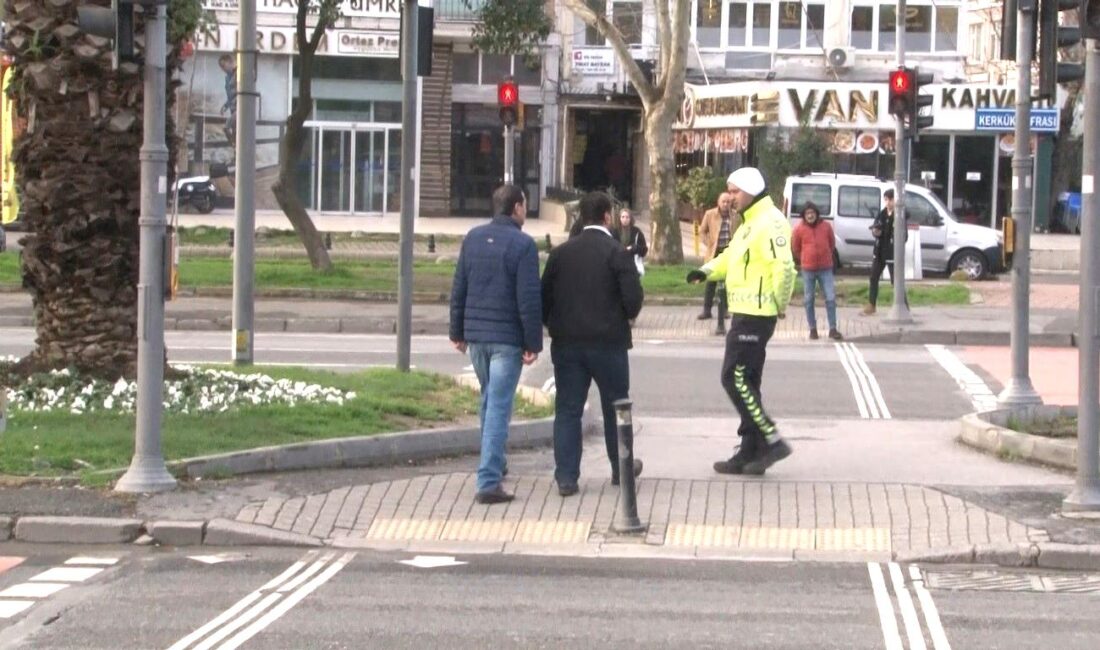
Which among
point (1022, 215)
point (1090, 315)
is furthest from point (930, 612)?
point (1022, 215)

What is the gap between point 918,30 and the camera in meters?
46.4

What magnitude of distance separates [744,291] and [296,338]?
1154cm

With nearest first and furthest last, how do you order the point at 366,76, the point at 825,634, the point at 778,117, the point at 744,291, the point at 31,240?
the point at 825,634
the point at 744,291
the point at 31,240
the point at 778,117
the point at 366,76

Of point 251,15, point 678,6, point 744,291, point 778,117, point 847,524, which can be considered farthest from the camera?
point 778,117

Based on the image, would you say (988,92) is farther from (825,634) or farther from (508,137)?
(825,634)

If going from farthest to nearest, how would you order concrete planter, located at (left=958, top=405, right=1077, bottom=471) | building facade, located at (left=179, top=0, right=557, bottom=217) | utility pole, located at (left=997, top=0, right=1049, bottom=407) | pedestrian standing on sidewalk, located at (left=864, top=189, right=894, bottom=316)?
building facade, located at (left=179, top=0, right=557, bottom=217)
pedestrian standing on sidewalk, located at (left=864, top=189, right=894, bottom=316)
utility pole, located at (left=997, top=0, right=1049, bottom=407)
concrete planter, located at (left=958, top=405, right=1077, bottom=471)

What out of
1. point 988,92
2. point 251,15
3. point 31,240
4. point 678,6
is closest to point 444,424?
point 31,240

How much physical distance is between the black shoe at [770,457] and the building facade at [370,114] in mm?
32987

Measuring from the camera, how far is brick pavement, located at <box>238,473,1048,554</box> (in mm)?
9352

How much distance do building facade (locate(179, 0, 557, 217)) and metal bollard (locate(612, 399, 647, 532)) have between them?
3448 cm

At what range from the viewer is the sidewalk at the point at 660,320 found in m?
21.5

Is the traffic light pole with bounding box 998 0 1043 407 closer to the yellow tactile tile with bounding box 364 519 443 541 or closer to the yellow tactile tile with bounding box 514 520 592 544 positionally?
the yellow tactile tile with bounding box 514 520 592 544

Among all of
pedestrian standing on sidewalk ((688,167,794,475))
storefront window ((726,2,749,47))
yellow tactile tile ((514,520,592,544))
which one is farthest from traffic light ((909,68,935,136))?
storefront window ((726,2,749,47))

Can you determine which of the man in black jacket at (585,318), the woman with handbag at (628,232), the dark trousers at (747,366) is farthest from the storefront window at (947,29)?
the man in black jacket at (585,318)
